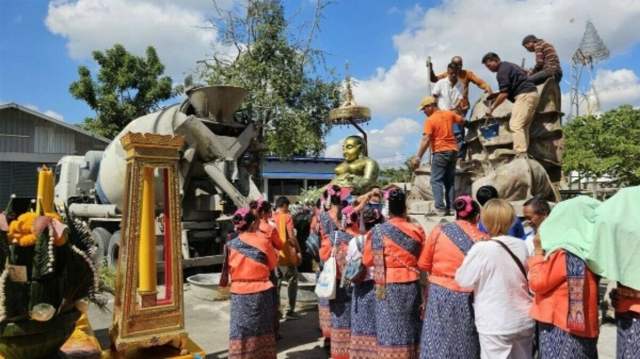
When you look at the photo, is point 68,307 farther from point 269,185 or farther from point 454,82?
point 269,185

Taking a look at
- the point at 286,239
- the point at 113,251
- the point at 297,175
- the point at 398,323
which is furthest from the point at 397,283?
the point at 297,175

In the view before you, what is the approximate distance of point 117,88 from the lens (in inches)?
762

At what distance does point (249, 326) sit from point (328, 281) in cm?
78

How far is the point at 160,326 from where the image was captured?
3.27 m

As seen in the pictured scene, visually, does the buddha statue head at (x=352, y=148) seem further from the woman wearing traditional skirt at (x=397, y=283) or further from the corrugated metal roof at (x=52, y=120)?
the corrugated metal roof at (x=52, y=120)

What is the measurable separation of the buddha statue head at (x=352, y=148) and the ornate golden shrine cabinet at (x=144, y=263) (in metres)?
2.72

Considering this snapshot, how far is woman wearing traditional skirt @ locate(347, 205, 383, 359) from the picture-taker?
13.1ft

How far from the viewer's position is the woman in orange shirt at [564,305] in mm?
2494

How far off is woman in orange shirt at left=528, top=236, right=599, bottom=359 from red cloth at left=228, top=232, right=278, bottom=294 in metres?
2.13

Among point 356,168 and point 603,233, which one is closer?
point 603,233

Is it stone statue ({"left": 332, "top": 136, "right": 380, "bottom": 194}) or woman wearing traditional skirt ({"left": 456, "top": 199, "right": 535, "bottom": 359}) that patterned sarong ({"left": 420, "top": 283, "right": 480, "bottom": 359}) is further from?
stone statue ({"left": 332, "top": 136, "right": 380, "bottom": 194})

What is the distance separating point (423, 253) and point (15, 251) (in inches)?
95.6

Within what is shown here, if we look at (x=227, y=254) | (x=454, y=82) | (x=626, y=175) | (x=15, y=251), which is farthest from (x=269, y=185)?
(x=15, y=251)

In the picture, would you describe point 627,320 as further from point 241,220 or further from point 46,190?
point 46,190
